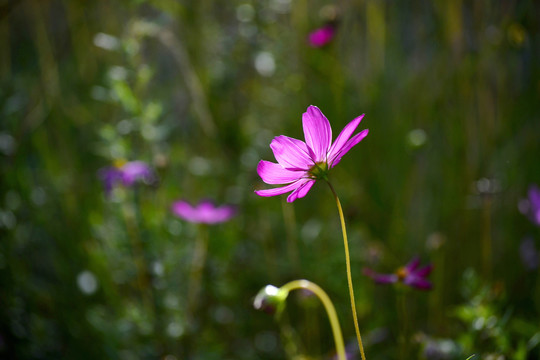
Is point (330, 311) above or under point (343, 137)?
under

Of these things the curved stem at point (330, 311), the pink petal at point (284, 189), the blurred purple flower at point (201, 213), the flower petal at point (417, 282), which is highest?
the blurred purple flower at point (201, 213)

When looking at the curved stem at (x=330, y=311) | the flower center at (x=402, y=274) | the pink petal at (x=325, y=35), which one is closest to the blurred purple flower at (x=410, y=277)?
the flower center at (x=402, y=274)

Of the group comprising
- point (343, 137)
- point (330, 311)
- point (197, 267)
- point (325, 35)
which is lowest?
point (330, 311)

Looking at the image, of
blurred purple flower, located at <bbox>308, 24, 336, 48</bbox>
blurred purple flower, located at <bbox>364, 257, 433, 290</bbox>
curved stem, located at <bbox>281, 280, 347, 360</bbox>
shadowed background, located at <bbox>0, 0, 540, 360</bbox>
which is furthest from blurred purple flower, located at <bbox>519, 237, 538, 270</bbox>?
curved stem, located at <bbox>281, 280, 347, 360</bbox>

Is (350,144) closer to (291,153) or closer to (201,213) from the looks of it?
(291,153)

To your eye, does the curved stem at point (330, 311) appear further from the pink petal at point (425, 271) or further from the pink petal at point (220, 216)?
the pink petal at point (220, 216)

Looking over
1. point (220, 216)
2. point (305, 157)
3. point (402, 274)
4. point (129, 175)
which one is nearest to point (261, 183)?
point (220, 216)

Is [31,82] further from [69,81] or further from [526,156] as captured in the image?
[526,156]
